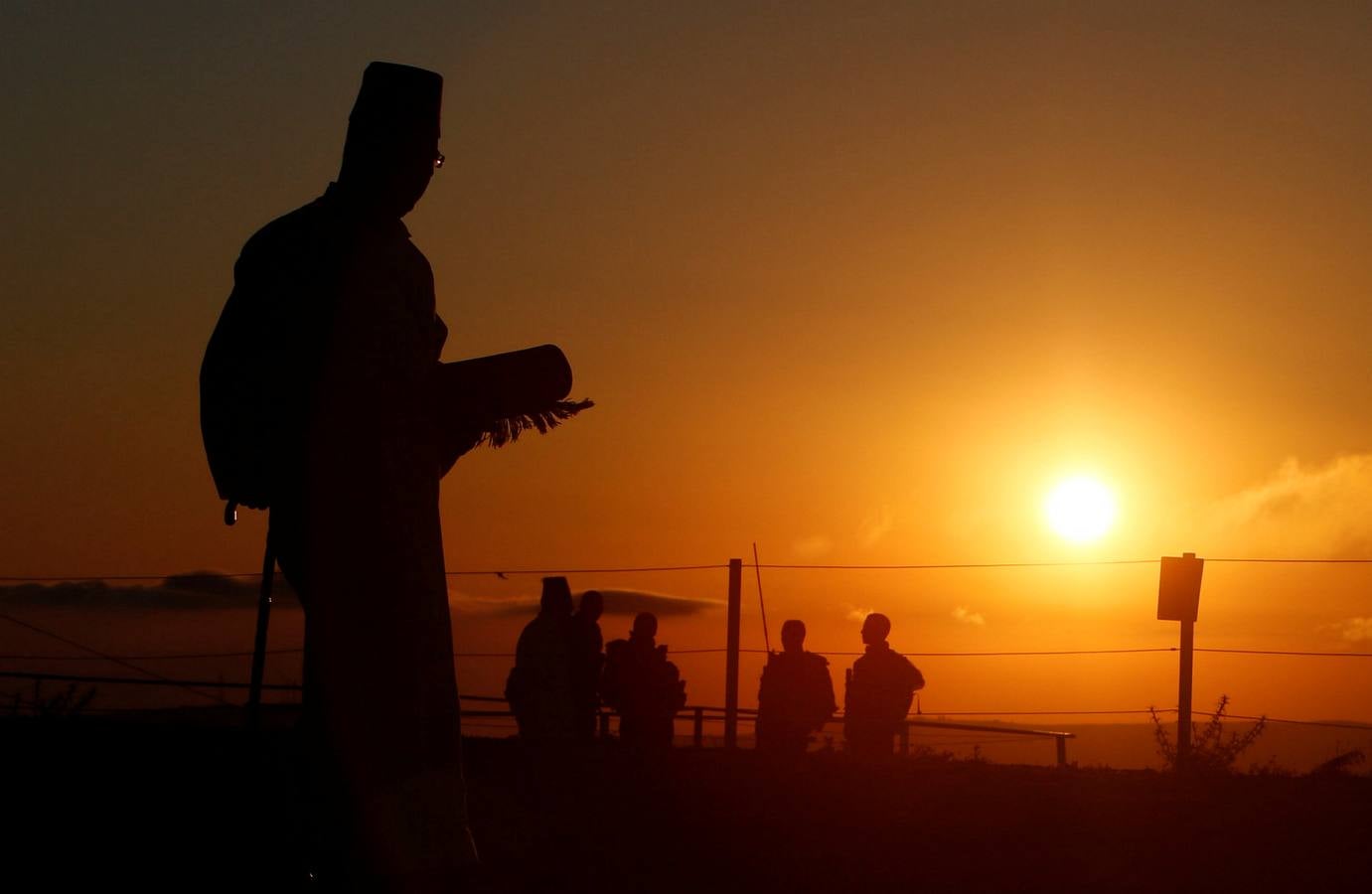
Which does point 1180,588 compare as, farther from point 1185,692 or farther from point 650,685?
point 650,685

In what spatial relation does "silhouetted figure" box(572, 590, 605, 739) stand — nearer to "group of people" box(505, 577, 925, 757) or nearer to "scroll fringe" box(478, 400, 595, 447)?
"group of people" box(505, 577, 925, 757)

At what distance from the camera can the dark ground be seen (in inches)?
177

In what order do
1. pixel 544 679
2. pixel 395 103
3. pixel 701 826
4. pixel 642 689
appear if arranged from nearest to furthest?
1. pixel 395 103
2. pixel 701 826
3. pixel 544 679
4. pixel 642 689

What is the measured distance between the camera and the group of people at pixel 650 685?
949cm

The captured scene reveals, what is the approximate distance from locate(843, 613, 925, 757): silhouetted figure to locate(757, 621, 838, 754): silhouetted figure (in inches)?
7.7

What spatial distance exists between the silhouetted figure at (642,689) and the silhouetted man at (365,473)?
290 inches

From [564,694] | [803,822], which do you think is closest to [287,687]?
[564,694]

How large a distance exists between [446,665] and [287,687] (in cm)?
820

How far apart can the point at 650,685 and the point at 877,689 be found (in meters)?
1.64

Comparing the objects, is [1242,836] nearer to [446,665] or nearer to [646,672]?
[446,665]

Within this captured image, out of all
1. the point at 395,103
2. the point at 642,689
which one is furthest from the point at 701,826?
the point at 642,689

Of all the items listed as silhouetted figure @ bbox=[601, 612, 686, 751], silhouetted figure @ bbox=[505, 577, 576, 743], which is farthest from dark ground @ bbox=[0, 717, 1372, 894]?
silhouetted figure @ bbox=[601, 612, 686, 751]

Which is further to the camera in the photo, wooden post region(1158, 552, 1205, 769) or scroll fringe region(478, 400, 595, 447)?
wooden post region(1158, 552, 1205, 769)

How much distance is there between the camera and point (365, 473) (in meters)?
2.93
